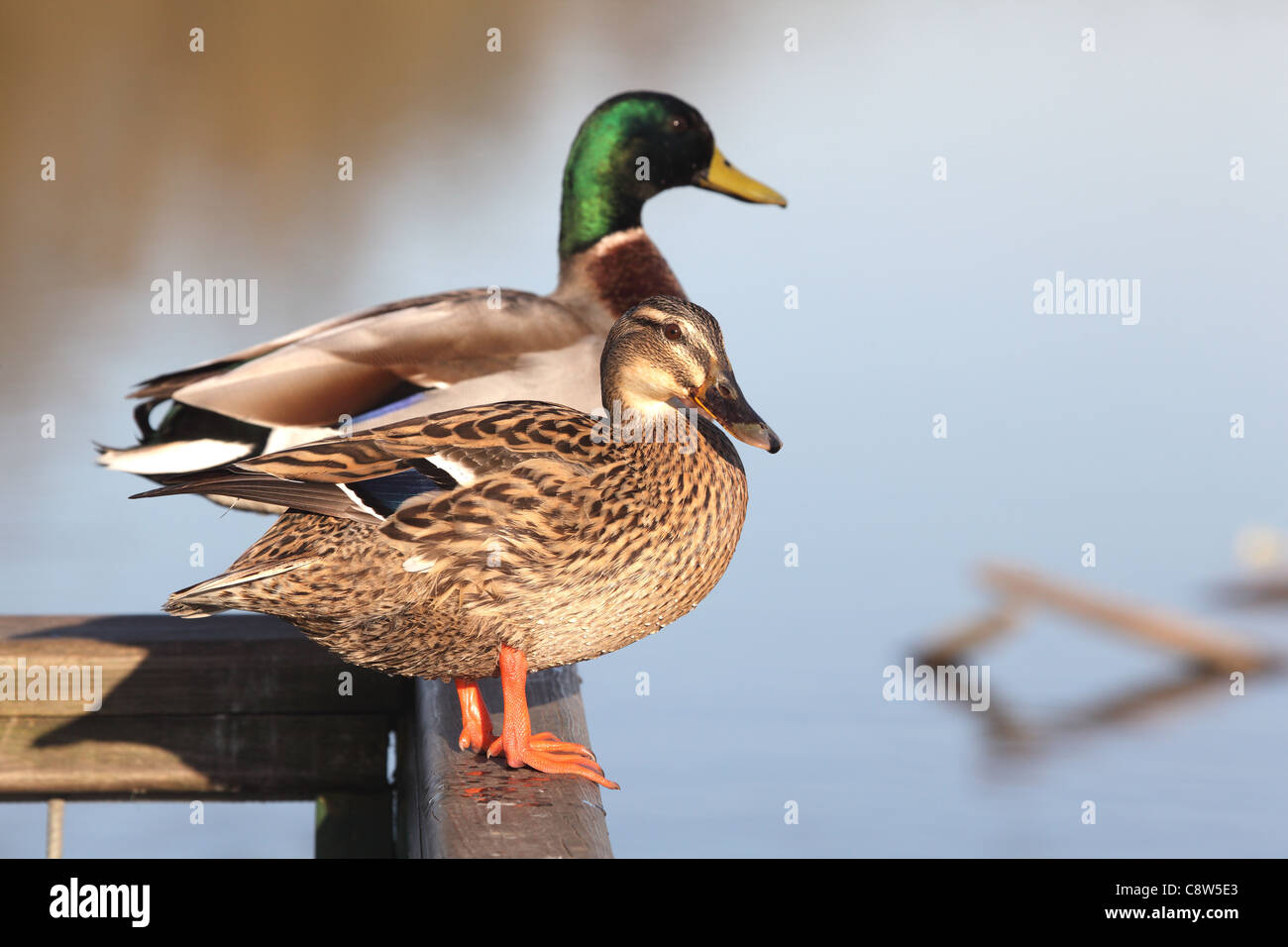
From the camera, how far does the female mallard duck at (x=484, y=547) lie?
254 centimetres

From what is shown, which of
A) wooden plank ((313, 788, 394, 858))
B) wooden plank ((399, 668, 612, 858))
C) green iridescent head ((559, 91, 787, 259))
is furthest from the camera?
green iridescent head ((559, 91, 787, 259))

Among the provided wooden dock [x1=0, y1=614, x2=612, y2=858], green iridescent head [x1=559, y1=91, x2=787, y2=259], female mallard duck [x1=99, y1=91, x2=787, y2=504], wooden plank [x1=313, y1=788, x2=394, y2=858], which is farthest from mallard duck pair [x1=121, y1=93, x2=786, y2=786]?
green iridescent head [x1=559, y1=91, x2=787, y2=259]

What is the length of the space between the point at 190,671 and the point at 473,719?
59cm

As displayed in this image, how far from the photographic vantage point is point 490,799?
2.40 metres

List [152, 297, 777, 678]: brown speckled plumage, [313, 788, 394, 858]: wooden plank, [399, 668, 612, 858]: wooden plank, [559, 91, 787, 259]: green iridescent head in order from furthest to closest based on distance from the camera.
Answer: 1. [559, 91, 787, 259]: green iridescent head
2. [313, 788, 394, 858]: wooden plank
3. [152, 297, 777, 678]: brown speckled plumage
4. [399, 668, 612, 858]: wooden plank

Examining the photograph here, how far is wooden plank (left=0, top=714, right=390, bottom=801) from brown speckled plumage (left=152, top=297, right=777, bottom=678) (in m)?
0.48

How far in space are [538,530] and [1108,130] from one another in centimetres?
1303

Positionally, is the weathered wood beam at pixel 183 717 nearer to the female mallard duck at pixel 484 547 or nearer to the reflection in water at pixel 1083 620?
the female mallard duck at pixel 484 547

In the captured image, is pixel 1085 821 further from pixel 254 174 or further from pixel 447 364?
pixel 254 174

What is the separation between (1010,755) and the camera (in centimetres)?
710

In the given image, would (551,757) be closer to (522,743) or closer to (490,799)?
(522,743)

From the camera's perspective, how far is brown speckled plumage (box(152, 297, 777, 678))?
2537 mm

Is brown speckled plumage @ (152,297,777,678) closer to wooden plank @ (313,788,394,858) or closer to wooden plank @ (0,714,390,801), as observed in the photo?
wooden plank @ (0,714,390,801)
